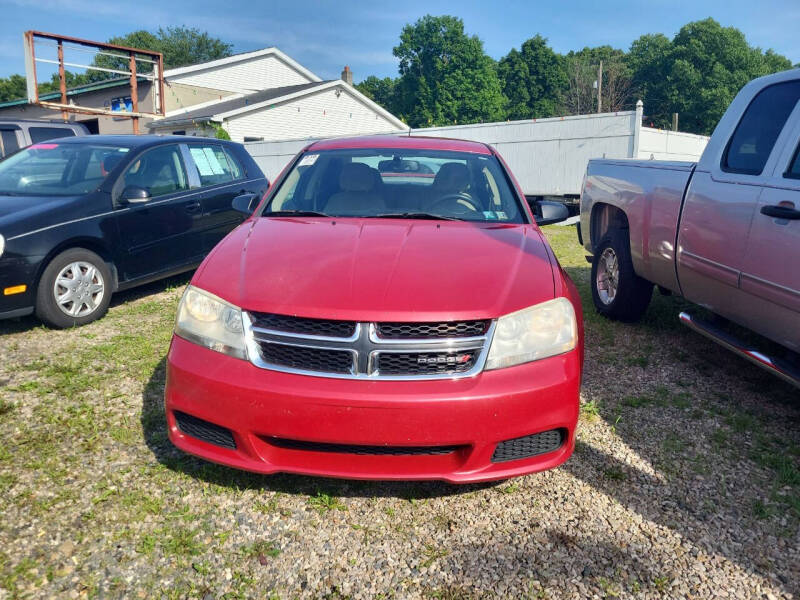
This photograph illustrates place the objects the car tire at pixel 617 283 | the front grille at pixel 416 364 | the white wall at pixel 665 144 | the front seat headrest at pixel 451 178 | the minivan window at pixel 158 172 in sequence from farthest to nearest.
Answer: the white wall at pixel 665 144 < the minivan window at pixel 158 172 < the car tire at pixel 617 283 < the front seat headrest at pixel 451 178 < the front grille at pixel 416 364

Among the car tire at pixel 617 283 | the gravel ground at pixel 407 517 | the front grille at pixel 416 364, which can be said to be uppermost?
the front grille at pixel 416 364

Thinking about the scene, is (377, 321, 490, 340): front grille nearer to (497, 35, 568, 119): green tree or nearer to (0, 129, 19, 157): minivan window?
(0, 129, 19, 157): minivan window

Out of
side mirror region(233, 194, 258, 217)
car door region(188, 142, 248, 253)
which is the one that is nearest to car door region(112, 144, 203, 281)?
car door region(188, 142, 248, 253)

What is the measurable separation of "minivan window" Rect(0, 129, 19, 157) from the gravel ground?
7608 mm

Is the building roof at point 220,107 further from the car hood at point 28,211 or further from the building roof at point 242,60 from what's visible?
the car hood at point 28,211

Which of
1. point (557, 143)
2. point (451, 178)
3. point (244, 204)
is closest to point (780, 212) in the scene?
point (451, 178)

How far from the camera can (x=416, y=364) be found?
7.39 feet

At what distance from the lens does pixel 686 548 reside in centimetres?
232

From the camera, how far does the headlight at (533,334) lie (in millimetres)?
2305

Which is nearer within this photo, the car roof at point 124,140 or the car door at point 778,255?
the car door at point 778,255

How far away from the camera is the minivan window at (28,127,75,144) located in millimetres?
9672

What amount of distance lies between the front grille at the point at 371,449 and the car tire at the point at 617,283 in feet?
10.6

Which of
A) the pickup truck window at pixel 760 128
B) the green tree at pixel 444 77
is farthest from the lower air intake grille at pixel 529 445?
the green tree at pixel 444 77

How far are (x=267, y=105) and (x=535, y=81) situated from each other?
55323 millimetres
